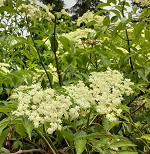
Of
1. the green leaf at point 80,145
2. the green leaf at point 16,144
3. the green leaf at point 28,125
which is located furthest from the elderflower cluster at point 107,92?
the green leaf at point 16,144

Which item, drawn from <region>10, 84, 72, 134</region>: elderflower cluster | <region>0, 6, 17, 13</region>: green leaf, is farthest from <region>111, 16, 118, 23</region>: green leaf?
<region>10, 84, 72, 134</region>: elderflower cluster

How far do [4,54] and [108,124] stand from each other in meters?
2.19

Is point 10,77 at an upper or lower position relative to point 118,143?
upper

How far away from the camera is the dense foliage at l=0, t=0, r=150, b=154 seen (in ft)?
3.87

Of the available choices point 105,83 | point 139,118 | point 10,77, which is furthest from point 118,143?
point 10,77

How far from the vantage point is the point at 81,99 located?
1215mm

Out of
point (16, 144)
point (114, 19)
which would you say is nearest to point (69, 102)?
point (16, 144)

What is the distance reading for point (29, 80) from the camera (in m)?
1.84

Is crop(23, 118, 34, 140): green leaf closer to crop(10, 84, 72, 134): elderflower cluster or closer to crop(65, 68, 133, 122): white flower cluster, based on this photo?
crop(10, 84, 72, 134): elderflower cluster

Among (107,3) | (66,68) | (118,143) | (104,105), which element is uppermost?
(107,3)

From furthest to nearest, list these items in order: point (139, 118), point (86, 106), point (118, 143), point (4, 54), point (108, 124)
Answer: point (4, 54)
point (139, 118)
point (108, 124)
point (118, 143)
point (86, 106)

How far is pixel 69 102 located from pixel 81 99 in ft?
0.24

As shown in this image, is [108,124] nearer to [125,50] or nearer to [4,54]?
[125,50]

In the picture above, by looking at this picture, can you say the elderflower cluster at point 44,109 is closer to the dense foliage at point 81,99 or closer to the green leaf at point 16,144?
the dense foliage at point 81,99
